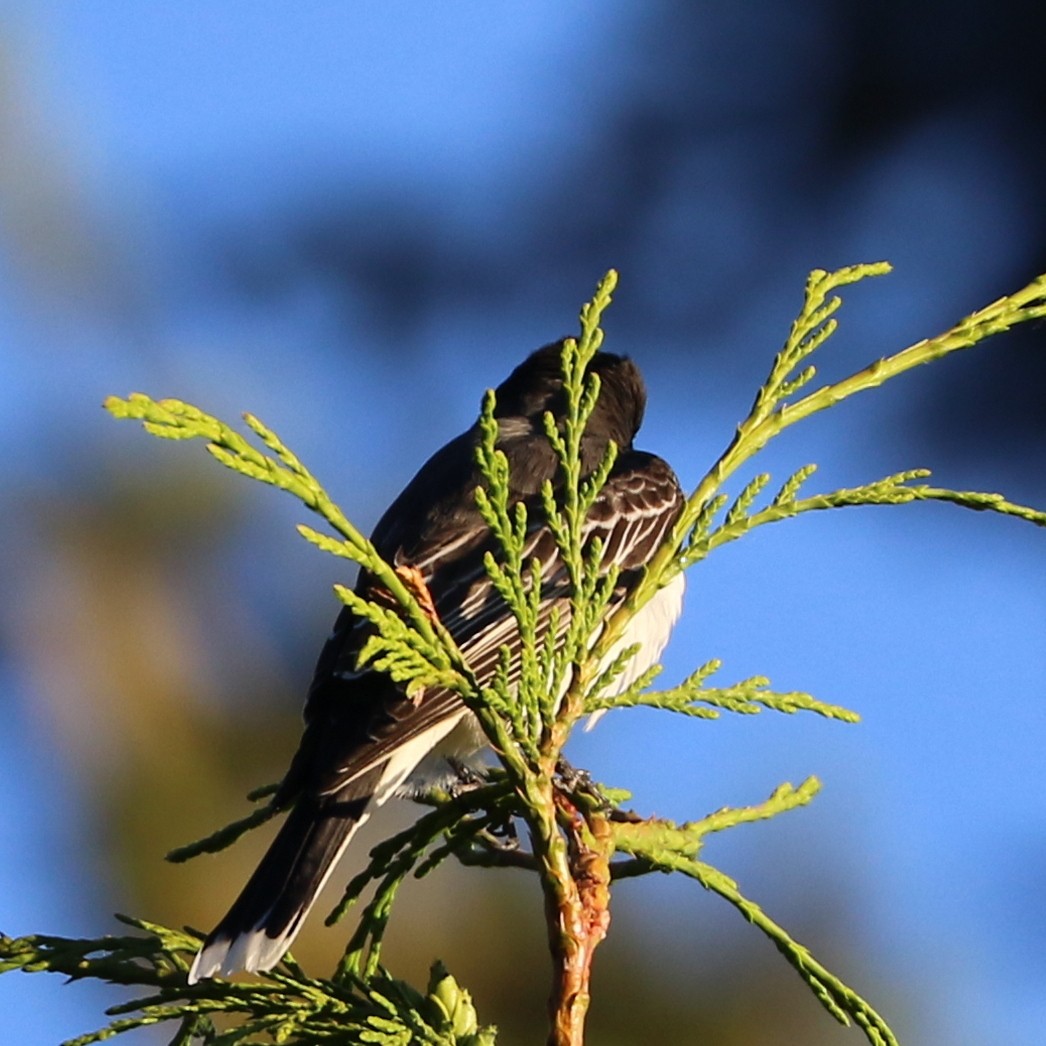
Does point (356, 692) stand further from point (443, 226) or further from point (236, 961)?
point (443, 226)

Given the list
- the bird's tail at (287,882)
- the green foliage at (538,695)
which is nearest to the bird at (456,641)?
the bird's tail at (287,882)

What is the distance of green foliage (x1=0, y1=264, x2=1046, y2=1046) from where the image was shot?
→ 2125 millimetres

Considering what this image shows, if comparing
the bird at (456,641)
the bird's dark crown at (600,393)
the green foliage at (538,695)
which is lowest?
the green foliage at (538,695)

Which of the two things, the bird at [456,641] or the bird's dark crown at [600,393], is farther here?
the bird's dark crown at [600,393]

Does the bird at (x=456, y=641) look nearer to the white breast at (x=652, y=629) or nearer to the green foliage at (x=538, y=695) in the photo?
the white breast at (x=652, y=629)

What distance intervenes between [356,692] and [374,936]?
4.20 feet

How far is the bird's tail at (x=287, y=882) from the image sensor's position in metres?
2.95

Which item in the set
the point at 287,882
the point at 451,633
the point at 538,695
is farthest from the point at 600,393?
the point at 538,695

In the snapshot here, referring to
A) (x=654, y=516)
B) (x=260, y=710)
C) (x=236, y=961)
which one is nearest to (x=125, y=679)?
(x=260, y=710)

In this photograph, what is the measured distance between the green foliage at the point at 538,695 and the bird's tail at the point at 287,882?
354mm

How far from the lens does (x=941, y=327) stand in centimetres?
836

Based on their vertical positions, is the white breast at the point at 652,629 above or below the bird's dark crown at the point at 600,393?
below

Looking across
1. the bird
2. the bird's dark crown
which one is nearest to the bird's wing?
the bird

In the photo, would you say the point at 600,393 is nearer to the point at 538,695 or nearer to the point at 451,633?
the point at 451,633
